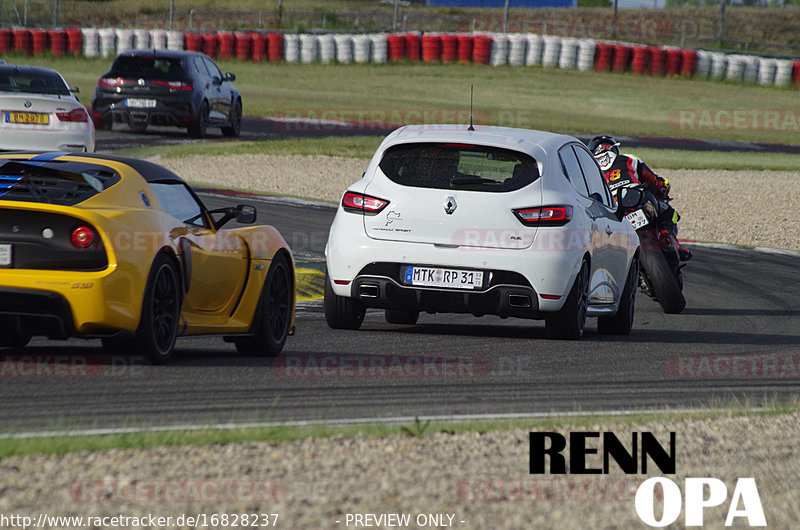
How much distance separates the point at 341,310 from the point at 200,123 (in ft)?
57.5

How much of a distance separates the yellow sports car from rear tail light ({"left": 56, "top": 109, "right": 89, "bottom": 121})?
34.1 ft

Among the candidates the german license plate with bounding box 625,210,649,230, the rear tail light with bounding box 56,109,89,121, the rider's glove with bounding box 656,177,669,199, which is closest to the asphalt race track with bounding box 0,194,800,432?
the german license plate with bounding box 625,210,649,230

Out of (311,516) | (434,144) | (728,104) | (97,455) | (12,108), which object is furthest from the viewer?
(728,104)

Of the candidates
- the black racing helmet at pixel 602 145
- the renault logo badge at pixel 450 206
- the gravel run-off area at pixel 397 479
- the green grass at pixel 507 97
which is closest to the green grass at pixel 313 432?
the gravel run-off area at pixel 397 479

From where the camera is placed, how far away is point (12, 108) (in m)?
17.3

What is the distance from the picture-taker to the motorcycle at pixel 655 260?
477 inches

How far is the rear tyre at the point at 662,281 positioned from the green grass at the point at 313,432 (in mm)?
5463

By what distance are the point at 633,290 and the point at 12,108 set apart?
996 cm

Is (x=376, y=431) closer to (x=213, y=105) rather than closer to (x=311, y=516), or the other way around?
(x=311, y=516)

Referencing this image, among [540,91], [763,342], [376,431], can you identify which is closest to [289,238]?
[763,342]

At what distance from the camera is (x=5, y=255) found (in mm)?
6641

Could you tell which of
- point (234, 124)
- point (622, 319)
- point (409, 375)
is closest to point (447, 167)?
point (409, 375)

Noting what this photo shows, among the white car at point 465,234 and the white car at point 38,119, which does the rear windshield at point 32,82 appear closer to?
the white car at point 38,119

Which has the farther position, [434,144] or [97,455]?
[434,144]
